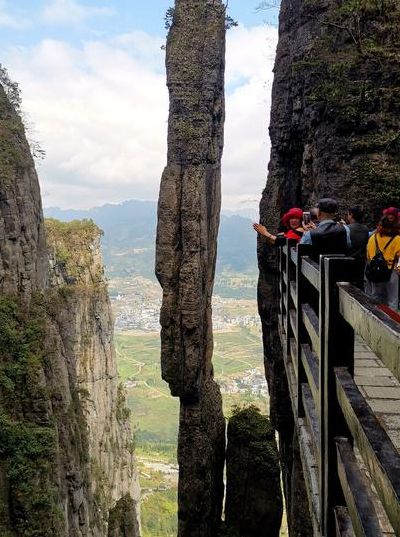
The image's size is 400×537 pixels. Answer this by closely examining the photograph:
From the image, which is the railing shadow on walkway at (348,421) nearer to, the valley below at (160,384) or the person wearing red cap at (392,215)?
the person wearing red cap at (392,215)

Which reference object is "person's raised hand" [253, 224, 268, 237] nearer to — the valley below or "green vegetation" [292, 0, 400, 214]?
"green vegetation" [292, 0, 400, 214]

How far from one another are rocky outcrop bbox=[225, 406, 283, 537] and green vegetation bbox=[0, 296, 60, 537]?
6.10 m

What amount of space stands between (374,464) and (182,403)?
14.7 metres

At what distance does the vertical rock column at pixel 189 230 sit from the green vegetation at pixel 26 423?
479 centimetres

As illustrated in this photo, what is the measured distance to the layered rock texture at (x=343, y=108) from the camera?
870 cm

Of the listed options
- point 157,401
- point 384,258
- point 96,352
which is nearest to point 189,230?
point 384,258

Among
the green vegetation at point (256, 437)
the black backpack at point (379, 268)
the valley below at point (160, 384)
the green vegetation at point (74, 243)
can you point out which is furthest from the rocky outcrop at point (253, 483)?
the green vegetation at point (74, 243)

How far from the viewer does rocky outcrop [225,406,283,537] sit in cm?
1648

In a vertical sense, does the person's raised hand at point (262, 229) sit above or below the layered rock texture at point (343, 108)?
below

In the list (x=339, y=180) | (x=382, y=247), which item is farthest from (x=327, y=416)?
(x=339, y=180)

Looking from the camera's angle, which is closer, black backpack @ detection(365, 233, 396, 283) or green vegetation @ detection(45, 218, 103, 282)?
black backpack @ detection(365, 233, 396, 283)

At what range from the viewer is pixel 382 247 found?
5.08m

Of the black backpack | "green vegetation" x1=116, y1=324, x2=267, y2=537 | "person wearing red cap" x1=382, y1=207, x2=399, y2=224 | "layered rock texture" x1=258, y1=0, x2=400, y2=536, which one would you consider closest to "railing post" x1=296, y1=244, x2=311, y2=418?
the black backpack

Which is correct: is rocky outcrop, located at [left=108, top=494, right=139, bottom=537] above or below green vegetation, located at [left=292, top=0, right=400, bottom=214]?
below
